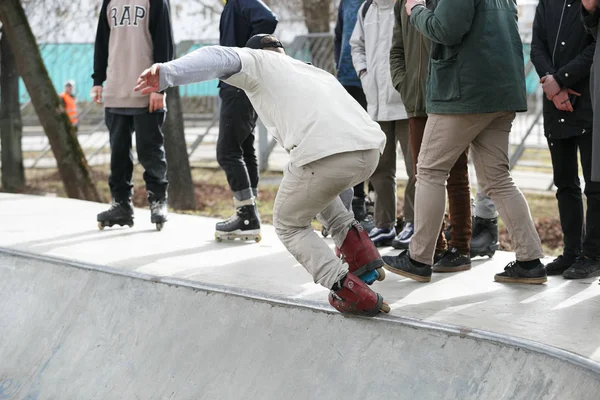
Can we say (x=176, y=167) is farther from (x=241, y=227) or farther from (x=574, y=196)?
(x=574, y=196)

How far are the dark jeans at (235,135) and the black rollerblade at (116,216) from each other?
4.07 feet

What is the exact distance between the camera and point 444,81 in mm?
4859

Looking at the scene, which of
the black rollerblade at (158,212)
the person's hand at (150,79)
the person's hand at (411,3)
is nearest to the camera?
the person's hand at (150,79)

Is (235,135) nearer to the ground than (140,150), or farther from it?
farther from it

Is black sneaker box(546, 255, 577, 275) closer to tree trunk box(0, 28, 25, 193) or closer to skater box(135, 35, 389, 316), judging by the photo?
skater box(135, 35, 389, 316)

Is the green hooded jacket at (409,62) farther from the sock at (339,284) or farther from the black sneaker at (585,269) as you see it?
the sock at (339,284)

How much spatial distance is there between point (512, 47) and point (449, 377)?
6.91 ft

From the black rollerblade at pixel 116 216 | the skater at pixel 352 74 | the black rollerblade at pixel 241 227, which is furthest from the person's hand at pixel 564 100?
the black rollerblade at pixel 116 216

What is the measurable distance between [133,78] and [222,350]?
10.6 ft

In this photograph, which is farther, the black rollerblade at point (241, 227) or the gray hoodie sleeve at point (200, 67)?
the black rollerblade at point (241, 227)

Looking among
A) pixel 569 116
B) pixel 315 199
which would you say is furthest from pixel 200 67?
pixel 569 116

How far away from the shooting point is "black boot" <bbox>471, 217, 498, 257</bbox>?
6105mm

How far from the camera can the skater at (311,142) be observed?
13.5 ft

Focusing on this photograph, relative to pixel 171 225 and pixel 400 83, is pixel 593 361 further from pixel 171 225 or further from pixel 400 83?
pixel 171 225
